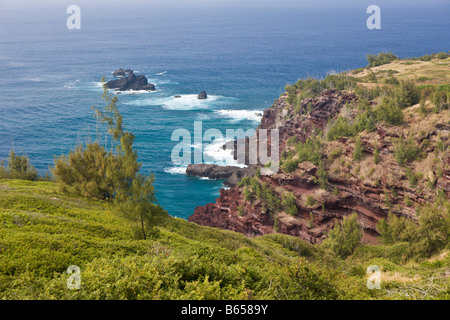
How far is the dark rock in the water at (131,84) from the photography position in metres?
113

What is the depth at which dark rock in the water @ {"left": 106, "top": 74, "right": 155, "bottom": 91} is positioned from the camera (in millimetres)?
112812

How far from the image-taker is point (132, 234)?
874 inches

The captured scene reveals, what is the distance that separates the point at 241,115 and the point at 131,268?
78813 mm

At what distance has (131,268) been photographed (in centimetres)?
1490

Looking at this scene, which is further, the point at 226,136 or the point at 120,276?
the point at 226,136

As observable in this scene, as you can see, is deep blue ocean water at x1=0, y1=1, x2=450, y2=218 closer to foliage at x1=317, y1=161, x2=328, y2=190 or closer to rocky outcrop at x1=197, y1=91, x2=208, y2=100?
rocky outcrop at x1=197, y1=91, x2=208, y2=100

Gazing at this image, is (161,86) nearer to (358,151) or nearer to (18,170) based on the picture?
(18,170)

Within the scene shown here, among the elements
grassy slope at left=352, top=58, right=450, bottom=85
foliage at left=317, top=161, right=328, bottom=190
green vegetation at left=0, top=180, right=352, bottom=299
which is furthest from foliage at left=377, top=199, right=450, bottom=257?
grassy slope at left=352, top=58, right=450, bottom=85

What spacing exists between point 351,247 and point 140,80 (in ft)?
310

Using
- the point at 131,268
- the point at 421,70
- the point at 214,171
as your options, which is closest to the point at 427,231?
the point at 131,268

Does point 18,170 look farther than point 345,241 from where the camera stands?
Yes

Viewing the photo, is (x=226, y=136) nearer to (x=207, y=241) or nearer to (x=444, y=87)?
(x=444, y=87)

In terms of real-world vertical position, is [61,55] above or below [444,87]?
above

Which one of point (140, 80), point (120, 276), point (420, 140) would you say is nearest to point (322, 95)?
point (420, 140)
